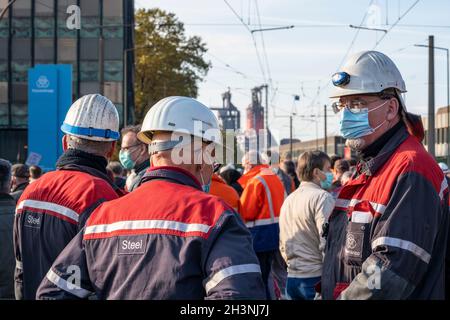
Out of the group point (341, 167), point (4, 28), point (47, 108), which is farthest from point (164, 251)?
point (4, 28)

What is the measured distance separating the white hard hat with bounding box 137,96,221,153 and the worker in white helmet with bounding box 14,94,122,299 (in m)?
1.29

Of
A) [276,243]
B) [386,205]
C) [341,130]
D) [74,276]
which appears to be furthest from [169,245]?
Answer: [276,243]

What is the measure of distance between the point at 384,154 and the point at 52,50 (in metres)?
49.3

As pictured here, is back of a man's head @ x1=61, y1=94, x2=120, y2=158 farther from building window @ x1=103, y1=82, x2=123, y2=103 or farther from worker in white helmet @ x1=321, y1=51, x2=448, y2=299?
building window @ x1=103, y1=82, x2=123, y2=103

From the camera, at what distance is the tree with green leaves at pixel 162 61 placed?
53.6m

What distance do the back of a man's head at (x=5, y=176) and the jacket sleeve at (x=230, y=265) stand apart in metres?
4.05

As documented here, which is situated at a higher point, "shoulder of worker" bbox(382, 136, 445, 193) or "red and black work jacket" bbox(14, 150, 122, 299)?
"shoulder of worker" bbox(382, 136, 445, 193)

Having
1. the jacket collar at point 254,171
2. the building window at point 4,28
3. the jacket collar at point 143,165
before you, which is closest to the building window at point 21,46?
the building window at point 4,28

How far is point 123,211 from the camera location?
10.3 feet

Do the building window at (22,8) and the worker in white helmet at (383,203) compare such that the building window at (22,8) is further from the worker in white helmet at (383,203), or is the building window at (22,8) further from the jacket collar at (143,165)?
the worker in white helmet at (383,203)

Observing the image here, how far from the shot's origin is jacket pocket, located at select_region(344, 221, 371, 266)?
3.53 meters

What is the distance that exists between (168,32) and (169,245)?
2085 inches

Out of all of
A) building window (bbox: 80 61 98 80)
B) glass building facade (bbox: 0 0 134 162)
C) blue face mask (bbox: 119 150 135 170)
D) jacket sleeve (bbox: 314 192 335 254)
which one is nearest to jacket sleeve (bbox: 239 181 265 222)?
jacket sleeve (bbox: 314 192 335 254)
